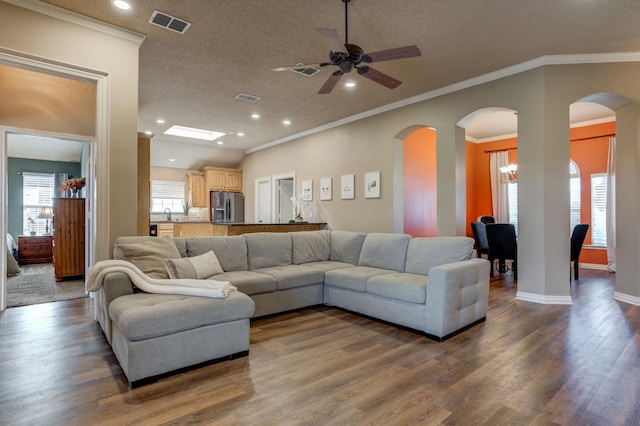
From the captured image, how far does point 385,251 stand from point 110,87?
3.55m

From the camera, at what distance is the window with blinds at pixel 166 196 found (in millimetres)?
9703

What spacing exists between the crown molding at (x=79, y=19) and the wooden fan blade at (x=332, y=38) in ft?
7.20

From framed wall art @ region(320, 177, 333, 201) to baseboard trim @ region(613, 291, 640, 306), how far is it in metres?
4.89

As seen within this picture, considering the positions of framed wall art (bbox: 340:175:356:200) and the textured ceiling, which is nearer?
the textured ceiling

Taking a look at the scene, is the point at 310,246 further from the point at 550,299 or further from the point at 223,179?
the point at 223,179

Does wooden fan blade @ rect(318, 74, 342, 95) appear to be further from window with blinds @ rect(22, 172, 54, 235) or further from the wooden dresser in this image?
window with blinds @ rect(22, 172, 54, 235)

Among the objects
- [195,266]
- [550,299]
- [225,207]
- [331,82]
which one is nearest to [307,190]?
[225,207]

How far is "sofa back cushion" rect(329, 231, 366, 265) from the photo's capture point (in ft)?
15.5

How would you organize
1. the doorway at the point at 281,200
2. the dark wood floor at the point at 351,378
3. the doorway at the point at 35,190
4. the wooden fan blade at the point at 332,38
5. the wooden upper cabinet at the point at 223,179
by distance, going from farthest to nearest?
the wooden upper cabinet at the point at 223,179, the doorway at the point at 281,200, the doorway at the point at 35,190, the wooden fan blade at the point at 332,38, the dark wood floor at the point at 351,378

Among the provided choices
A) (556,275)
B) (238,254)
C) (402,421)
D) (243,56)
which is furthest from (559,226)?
(243,56)

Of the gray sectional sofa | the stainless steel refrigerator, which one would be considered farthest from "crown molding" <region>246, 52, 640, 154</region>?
the stainless steel refrigerator

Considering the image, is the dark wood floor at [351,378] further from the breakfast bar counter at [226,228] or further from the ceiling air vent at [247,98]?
the ceiling air vent at [247,98]

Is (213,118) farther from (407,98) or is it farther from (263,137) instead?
(407,98)

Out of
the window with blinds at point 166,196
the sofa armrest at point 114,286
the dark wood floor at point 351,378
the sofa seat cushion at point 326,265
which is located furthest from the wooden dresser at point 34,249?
the sofa seat cushion at point 326,265
